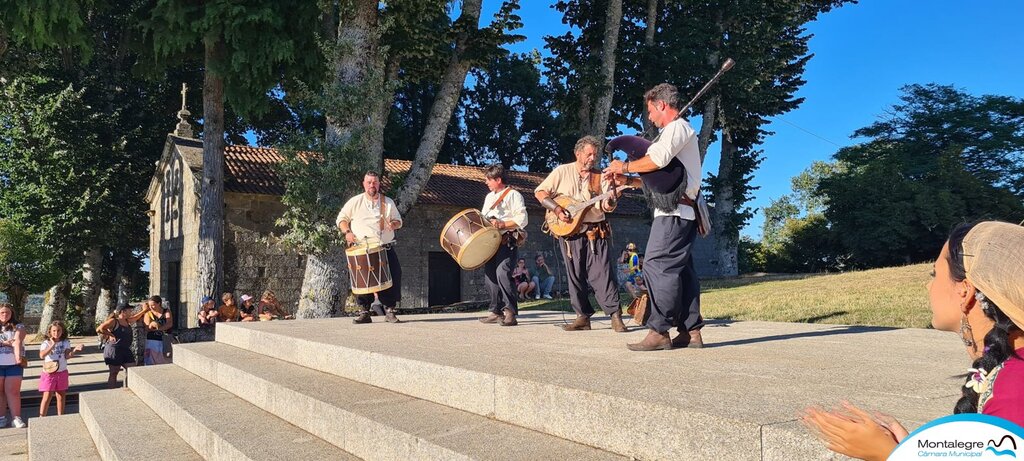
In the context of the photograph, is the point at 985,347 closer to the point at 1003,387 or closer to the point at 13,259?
the point at 1003,387

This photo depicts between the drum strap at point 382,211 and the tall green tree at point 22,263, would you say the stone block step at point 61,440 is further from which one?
the tall green tree at point 22,263

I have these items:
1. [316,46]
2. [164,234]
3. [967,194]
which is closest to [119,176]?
[164,234]

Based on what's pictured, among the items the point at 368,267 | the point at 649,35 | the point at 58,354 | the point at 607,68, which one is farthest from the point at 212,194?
the point at 649,35

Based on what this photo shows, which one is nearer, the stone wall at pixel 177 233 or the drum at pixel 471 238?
the drum at pixel 471 238

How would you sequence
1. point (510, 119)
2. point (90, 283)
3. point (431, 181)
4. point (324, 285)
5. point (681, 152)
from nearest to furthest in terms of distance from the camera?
point (681, 152), point (324, 285), point (90, 283), point (431, 181), point (510, 119)

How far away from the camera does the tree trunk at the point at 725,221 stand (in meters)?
26.9

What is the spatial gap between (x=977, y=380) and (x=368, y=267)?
7.34 meters

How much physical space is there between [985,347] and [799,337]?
460 cm

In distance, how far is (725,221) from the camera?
26.9 m

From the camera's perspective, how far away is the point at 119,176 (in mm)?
25859

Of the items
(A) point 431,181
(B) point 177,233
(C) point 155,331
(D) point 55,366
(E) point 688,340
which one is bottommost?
(D) point 55,366

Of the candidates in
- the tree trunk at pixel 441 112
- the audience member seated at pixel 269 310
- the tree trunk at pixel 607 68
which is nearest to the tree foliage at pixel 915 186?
the tree trunk at pixel 607 68

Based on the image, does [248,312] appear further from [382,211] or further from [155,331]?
[382,211]

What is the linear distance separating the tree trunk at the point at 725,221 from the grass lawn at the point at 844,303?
10134mm
